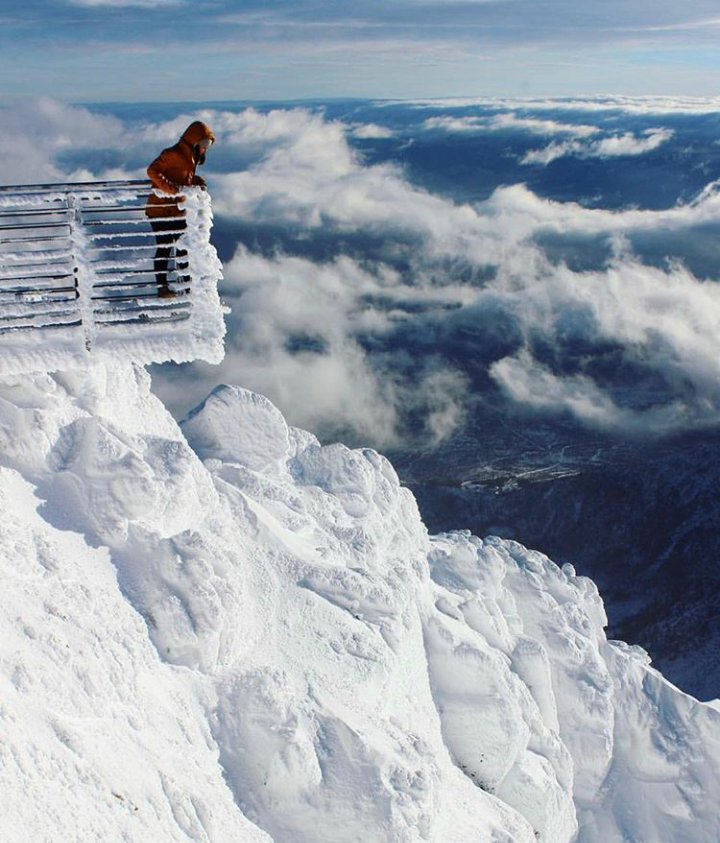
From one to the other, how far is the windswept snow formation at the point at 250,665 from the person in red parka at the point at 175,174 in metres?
4.44

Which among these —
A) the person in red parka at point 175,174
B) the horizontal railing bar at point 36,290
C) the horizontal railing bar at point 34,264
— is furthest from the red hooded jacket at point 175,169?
the horizontal railing bar at point 36,290

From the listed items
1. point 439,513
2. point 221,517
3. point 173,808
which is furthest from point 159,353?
point 439,513

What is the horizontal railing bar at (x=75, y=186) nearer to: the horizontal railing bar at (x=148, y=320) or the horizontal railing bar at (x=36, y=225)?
the horizontal railing bar at (x=36, y=225)

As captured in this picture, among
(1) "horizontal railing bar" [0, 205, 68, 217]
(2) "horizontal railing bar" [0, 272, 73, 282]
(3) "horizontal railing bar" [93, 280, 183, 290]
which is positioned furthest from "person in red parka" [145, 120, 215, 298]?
(2) "horizontal railing bar" [0, 272, 73, 282]

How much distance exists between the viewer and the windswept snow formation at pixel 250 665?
12.1 metres

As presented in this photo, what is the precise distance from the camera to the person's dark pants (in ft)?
46.2

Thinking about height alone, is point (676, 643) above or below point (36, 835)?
below

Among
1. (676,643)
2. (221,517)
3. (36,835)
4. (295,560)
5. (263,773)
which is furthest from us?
(676,643)

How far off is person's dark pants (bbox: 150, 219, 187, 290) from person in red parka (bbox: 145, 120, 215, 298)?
0.07 feet

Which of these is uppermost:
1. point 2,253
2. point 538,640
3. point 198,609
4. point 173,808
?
point 2,253

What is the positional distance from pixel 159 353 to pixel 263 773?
803 cm

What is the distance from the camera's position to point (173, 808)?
1235cm

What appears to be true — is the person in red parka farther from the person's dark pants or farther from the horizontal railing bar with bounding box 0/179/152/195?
the horizontal railing bar with bounding box 0/179/152/195

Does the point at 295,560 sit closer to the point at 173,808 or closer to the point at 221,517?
the point at 221,517
